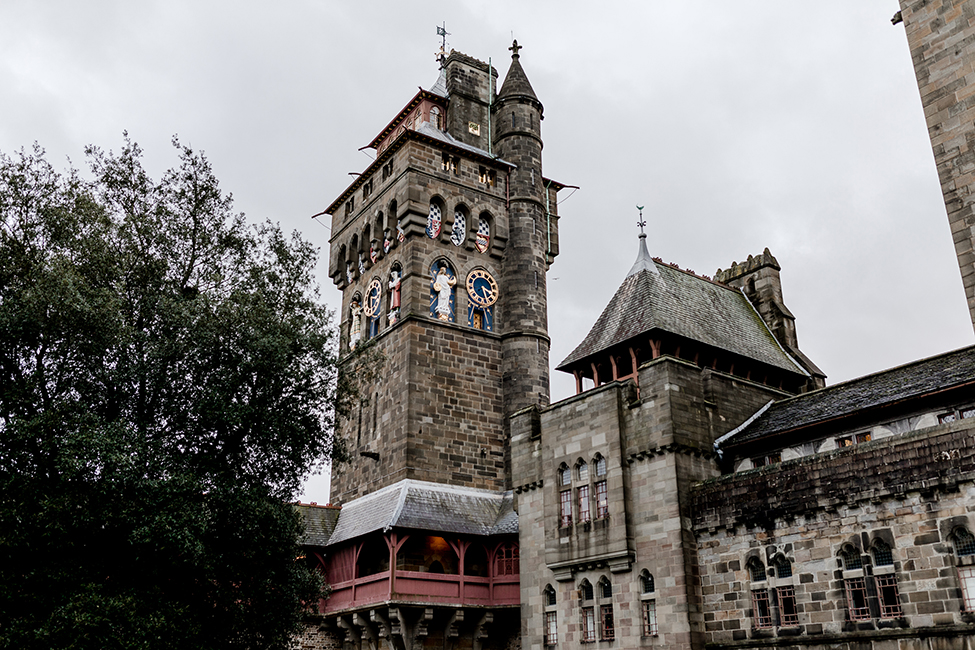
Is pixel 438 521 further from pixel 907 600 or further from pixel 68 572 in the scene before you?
pixel 907 600

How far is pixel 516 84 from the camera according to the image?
43.8 m

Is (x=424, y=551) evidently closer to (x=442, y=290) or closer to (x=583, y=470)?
(x=583, y=470)

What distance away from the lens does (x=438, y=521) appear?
3167 cm

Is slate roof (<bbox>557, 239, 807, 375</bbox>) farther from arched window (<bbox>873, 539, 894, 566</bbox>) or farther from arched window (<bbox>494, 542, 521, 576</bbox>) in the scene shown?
arched window (<bbox>873, 539, 894, 566</bbox>)

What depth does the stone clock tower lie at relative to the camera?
1395 inches

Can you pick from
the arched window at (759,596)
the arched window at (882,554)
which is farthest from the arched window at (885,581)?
the arched window at (759,596)

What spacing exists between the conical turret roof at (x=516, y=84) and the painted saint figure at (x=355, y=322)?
43.1 feet

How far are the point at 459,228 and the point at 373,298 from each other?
17.0 feet

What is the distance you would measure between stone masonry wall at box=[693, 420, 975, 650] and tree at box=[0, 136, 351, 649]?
463 inches

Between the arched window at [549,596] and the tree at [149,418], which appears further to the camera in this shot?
the arched window at [549,596]

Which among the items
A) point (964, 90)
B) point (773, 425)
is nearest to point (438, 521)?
point (773, 425)

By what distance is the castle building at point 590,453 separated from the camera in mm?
20062

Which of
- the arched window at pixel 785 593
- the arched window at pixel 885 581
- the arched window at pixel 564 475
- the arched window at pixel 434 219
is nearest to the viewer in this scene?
the arched window at pixel 885 581

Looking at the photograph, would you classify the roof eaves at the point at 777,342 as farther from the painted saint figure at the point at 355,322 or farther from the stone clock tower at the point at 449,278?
the painted saint figure at the point at 355,322
